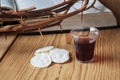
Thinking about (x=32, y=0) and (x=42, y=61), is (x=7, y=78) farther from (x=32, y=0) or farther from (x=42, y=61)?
(x=32, y=0)

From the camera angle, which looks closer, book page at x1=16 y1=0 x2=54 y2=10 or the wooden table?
the wooden table

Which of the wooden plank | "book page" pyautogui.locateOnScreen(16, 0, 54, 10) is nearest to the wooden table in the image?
the wooden plank

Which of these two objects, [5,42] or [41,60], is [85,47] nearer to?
[41,60]

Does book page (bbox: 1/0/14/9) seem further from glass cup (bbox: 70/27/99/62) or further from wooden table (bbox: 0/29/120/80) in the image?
glass cup (bbox: 70/27/99/62)

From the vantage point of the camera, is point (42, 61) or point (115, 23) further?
point (115, 23)

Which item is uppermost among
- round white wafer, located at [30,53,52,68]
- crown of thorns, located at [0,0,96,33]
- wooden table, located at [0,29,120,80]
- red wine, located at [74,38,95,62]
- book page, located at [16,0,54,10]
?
crown of thorns, located at [0,0,96,33]

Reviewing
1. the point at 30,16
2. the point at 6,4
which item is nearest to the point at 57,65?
the point at 30,16

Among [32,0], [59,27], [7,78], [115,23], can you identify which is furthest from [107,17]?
[7,78]

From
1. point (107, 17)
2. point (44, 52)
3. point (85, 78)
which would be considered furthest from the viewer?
point (107, 17)
